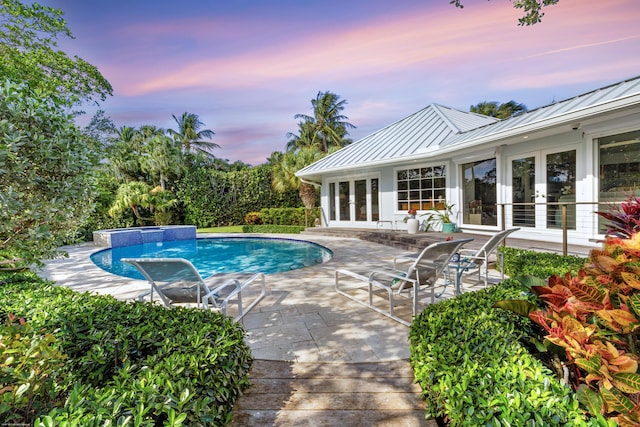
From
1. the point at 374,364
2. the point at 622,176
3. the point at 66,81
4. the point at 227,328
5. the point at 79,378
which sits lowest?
the point at 374,364

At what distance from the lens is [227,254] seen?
→ 1293cm

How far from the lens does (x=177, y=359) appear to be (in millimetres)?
1921

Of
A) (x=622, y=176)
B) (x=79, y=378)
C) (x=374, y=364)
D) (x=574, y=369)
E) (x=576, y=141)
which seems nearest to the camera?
(x=574, y=369)

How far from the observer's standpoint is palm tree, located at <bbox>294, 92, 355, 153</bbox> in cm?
3279

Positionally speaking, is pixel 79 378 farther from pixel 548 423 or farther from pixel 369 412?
pixel 548 423

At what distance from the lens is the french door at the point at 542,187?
328 inches

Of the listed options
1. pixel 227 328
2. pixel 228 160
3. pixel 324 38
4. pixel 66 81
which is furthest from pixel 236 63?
pixel 228 160

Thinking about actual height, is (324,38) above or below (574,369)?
above

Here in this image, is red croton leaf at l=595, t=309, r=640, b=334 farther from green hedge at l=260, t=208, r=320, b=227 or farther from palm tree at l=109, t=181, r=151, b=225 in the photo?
palm tree at l=109, t=181, r=151, b=225

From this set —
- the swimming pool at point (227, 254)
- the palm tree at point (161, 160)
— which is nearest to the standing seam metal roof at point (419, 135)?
the swimming pool at point (227, 254)

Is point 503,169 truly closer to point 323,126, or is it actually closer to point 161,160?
point 161,160

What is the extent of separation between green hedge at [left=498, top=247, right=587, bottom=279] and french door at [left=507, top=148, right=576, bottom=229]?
10.1ft

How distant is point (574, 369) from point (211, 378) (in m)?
2.26

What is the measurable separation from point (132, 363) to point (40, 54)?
10.6 m
